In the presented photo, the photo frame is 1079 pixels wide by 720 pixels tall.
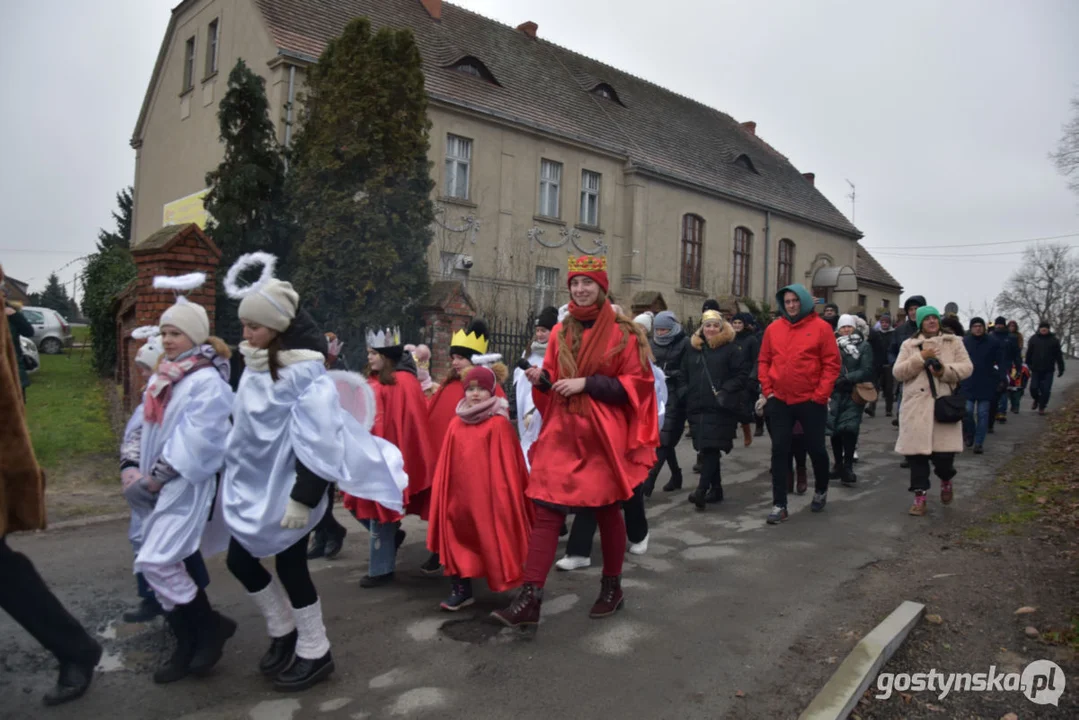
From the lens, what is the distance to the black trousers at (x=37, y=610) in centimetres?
333

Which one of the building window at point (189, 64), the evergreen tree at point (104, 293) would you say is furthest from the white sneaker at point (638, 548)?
the building window at point (189, 64)

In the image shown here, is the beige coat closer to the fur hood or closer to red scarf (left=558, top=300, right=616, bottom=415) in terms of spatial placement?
the fur hood

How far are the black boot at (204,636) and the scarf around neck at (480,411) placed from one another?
1.70 meters

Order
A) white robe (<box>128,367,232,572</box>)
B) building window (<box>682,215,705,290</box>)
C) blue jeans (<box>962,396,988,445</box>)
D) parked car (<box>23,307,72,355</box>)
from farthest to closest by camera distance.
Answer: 1. building window (<box>682,215,705,290</box>)
2. parked car (<box>23,307,72,355</box>)
3. blue jeans (<box>962,396,988,445</box>)
4. white robe (<box>128,367,232,572</box>)

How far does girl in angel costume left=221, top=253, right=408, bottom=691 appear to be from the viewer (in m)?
3.53

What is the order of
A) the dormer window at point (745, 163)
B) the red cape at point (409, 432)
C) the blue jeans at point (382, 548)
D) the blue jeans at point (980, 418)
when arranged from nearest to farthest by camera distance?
1. the blue jeans at point (382, 548)
2. the red cape at point (409, 432)
3. the blue jeans at point (980, 418)
4. the dormer window at point (745, 163)

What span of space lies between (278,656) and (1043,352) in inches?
633

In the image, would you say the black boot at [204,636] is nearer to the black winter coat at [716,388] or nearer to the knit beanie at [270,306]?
the knit beanie at [270,306]

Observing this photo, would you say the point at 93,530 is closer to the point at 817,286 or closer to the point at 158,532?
the point at 158,532

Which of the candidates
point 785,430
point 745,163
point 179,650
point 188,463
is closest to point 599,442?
point 188,463

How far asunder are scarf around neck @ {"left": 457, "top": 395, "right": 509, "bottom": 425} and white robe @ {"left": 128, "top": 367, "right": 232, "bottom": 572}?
143cm

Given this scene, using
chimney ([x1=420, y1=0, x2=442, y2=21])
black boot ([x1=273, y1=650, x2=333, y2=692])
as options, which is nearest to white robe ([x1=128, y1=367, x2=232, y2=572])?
black boot ([x1=273, y1=650, x2=333, y2=692])

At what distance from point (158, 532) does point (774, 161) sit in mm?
35720

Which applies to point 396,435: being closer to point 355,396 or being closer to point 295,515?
point 355,396
